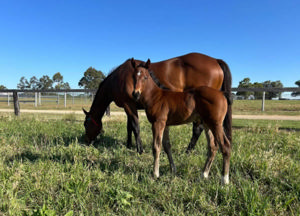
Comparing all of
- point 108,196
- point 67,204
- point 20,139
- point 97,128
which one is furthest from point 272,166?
point 20,139

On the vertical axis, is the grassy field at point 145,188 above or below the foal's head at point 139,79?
below

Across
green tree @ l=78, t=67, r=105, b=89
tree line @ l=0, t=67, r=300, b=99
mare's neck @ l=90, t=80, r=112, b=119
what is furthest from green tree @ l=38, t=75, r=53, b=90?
mare's neck @ l=90, t=80, r=112, b=119

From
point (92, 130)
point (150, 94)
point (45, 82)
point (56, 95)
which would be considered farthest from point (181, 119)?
point (45, 82)

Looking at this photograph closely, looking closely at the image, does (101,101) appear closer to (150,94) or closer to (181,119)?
(150,94)

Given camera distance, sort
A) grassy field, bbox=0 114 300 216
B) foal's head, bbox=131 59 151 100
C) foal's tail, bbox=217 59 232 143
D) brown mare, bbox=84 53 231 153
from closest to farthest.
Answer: grassy field, bbox=0 114 300 216, foal's head, bbox=131 59 151 100, foal's tail, bbox=217 59 232 143, brown mare, bbox=84 53 231 153

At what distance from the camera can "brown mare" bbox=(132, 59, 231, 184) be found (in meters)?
2.62

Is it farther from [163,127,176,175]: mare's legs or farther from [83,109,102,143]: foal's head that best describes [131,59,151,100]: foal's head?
[83,109,102,143]: foal's head

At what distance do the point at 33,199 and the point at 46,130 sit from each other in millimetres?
3859

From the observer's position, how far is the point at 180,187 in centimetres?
245

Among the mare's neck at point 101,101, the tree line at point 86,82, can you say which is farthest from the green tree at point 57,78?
the mare's neck at point 101,101

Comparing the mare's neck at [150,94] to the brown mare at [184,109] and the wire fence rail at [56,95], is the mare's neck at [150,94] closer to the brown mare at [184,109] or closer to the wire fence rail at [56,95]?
the brown mare at [184,109]

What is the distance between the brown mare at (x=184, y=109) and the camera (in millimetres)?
2617

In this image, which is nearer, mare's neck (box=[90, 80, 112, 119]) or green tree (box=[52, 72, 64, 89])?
mare's neck (box=[90, 80, 112, 119])

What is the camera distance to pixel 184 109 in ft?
9.16
